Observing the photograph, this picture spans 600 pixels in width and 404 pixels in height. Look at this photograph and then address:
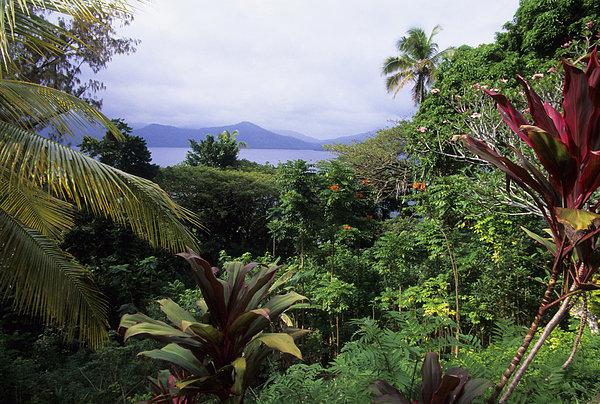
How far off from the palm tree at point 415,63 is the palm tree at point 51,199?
704 inches

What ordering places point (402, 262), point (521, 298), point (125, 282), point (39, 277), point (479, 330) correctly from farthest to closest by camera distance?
point (125, 282), point (402, 262), point (479, 330), point (521, 298), point (39, 277)

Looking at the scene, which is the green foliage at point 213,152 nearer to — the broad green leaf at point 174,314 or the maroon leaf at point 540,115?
the broad green leaf at point 174,314

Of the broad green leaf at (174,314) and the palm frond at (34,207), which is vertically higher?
the palm frond at (34,207)

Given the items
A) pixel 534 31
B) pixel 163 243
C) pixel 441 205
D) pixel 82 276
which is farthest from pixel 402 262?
pixel 534 31

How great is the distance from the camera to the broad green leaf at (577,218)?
100 cm

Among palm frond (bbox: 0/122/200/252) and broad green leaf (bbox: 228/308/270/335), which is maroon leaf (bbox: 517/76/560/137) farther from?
palm frond (bbox: 0/122/200/252)

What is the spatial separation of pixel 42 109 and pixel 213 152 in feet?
39.7

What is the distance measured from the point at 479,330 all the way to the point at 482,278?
641 mm

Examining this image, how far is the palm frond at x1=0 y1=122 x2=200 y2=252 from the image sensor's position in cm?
288

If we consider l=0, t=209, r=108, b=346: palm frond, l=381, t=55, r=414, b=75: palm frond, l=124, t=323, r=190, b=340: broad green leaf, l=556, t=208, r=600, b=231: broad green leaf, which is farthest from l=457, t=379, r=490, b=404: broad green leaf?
l=381, t=55, r=414, b=75: palm frond

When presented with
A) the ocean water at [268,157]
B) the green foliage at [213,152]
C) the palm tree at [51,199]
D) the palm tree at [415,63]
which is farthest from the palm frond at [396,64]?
the palm tree at [51,199]

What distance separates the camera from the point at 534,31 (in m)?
6.98

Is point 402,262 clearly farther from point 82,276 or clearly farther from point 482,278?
point 82,276

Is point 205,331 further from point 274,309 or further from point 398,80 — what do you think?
point 398,80
